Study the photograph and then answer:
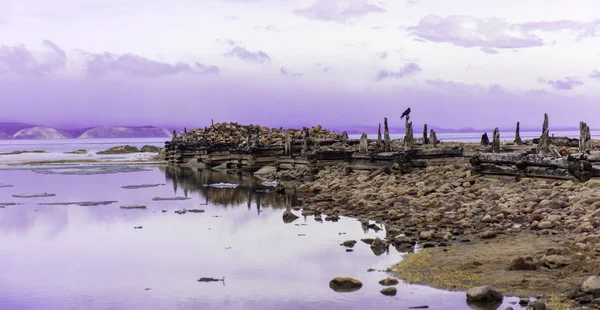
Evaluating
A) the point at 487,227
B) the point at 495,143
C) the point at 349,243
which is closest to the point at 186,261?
the point at 349,243

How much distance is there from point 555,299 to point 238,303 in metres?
4.55

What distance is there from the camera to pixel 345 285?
10.9m

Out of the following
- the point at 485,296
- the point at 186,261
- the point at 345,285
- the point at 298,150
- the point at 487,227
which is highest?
the point at 298,150

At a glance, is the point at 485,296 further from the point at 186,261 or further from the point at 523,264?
the point at 186,261

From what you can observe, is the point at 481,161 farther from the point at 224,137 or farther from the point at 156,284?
the point at 224,137

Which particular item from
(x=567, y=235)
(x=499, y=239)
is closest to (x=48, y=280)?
(x=499, y=239)

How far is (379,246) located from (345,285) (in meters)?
3.08

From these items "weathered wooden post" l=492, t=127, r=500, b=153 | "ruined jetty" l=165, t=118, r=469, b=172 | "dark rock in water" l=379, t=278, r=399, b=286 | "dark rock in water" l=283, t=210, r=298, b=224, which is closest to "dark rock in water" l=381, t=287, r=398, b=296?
"dark rock in water" l=379, t=278, r=399, b=286

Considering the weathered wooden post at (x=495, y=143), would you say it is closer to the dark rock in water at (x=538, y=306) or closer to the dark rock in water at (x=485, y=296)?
the dark rock in water at (x=485, y=296)

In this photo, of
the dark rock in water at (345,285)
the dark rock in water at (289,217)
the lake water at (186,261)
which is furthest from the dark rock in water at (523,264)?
the dark rock in water at (289,217)

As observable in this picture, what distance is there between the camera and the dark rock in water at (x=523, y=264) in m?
10.6

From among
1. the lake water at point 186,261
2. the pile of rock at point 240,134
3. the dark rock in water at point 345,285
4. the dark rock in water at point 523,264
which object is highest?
the pile of rock at point 240,134

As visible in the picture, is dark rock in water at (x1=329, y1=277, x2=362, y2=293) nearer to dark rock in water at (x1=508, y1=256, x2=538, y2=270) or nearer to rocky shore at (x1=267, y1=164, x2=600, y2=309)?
rocky shore at (x1=267, y1=164, x2=600, y2=309)

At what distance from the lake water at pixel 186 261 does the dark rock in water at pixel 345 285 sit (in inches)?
6.5
